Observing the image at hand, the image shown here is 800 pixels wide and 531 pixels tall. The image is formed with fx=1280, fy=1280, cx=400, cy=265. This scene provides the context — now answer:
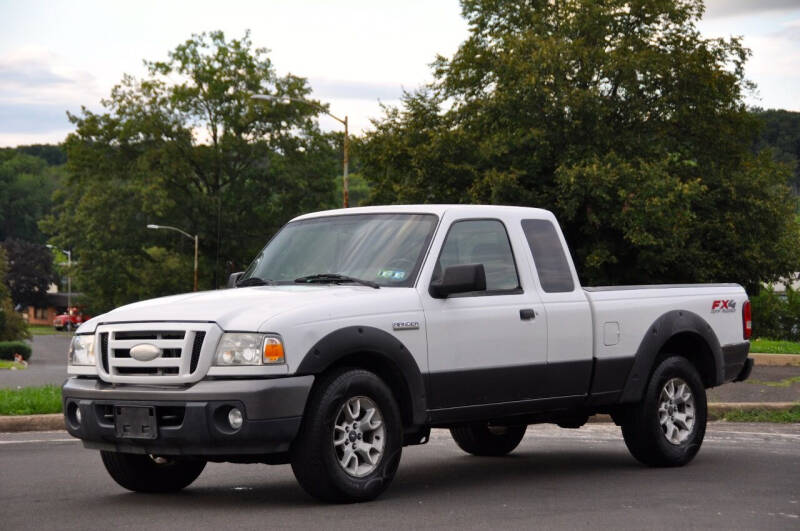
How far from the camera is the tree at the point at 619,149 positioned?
44.9 metres

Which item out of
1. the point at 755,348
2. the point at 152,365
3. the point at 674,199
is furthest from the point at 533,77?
the point at 152,365

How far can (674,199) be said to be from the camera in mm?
42844

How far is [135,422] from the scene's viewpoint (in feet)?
25.3

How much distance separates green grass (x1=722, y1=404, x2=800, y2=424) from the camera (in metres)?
14.9

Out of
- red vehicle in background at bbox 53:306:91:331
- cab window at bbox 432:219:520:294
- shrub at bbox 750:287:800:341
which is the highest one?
cab window at bbox 432:219:520:294

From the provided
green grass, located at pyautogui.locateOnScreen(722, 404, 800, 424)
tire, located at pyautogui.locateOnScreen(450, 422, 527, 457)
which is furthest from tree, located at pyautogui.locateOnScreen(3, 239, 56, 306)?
tire, located at pyautogui.locateOnScreen(450, 422, 527, 457)

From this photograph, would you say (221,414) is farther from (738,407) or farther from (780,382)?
(780,382)

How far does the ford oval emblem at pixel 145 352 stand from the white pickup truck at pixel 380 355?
0.04 ft

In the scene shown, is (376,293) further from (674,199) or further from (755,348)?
(674,199)

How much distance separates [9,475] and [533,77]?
37.2 metres

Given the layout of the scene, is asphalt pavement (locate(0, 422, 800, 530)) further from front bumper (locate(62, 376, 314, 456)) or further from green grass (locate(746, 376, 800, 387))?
green grass (locate(746, 376, 800, 387))

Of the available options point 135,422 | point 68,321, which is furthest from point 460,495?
point 68,321

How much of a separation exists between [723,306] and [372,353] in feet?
13.5

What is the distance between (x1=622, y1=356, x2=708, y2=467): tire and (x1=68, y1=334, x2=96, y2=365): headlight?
4.29 meters
